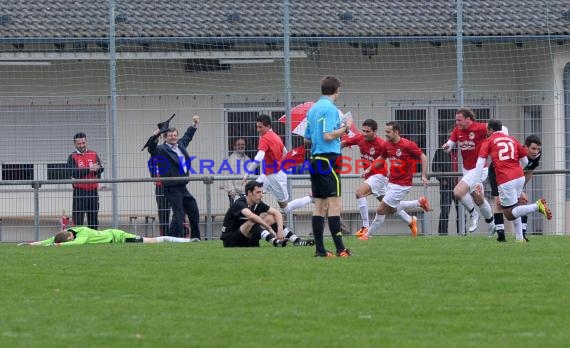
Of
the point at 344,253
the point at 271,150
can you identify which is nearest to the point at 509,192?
the point at 344,253

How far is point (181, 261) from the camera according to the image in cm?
1508

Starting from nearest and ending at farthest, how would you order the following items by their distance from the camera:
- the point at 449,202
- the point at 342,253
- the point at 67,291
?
1. the point at 67,291
2. the point at 342,253
3. the point at 449,202

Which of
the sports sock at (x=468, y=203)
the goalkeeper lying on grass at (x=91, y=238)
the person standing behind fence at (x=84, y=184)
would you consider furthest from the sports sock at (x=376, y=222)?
the person standing behind fence at (x=84, y=184)

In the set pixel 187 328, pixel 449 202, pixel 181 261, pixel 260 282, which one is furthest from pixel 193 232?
pixel 187 328

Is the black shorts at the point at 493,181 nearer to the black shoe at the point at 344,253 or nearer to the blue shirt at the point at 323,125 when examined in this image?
the black shoe at the point at 344,253

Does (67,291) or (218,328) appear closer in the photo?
(218,328)

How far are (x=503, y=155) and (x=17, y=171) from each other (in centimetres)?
921

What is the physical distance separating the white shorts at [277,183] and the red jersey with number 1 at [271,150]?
82 millimetres

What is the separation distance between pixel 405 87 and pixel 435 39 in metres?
1.26

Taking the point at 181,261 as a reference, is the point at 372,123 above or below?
above

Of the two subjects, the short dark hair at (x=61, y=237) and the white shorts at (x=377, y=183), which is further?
the white shorts at (x=377, y=183)

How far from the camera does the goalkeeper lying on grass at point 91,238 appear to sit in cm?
1959

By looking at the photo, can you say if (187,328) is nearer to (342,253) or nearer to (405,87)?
(342,253)

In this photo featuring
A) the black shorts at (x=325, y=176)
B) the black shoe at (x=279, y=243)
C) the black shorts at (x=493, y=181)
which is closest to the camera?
the black shorts at (x=325, y=176)
